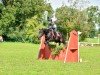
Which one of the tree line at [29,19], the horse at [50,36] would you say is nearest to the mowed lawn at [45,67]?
the horse at [50,36]

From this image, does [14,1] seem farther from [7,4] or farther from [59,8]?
[59,8]

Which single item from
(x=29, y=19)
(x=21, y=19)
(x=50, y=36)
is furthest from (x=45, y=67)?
(x=21, y=19)

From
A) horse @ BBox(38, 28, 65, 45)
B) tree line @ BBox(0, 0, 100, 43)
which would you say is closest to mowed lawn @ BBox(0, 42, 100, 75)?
horse @ BBox(38, 28, 65, 45)

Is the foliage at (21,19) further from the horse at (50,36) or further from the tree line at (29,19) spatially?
the horse at (50,36)

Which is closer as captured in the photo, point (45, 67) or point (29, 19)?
point (45, 67)

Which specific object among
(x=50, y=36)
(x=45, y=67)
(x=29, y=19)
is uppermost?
(x=50, y=36)

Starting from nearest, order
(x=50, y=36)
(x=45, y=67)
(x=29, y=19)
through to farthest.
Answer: (x=45, y=67) → (x=50, y=36) → (x=29, y=19)

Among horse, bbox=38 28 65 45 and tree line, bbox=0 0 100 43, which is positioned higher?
horse, bbox=38 28 65 45

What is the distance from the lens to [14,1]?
215 ft

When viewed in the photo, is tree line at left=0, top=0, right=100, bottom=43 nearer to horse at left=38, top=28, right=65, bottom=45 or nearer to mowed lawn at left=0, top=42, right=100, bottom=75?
horse at left=38, top=28, right=65, bottom=45

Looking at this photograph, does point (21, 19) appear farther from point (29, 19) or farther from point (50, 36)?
point (50, 36)

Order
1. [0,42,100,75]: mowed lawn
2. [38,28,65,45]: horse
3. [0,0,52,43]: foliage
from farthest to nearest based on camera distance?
1. [0,0,52,43]: foliage
2. [38,28,65,45]: horse
3. [0,42,100,75]: mowed lawn

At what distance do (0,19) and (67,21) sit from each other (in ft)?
38.7

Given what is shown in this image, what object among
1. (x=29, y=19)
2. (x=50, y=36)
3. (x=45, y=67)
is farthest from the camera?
(x=29, y=19)
